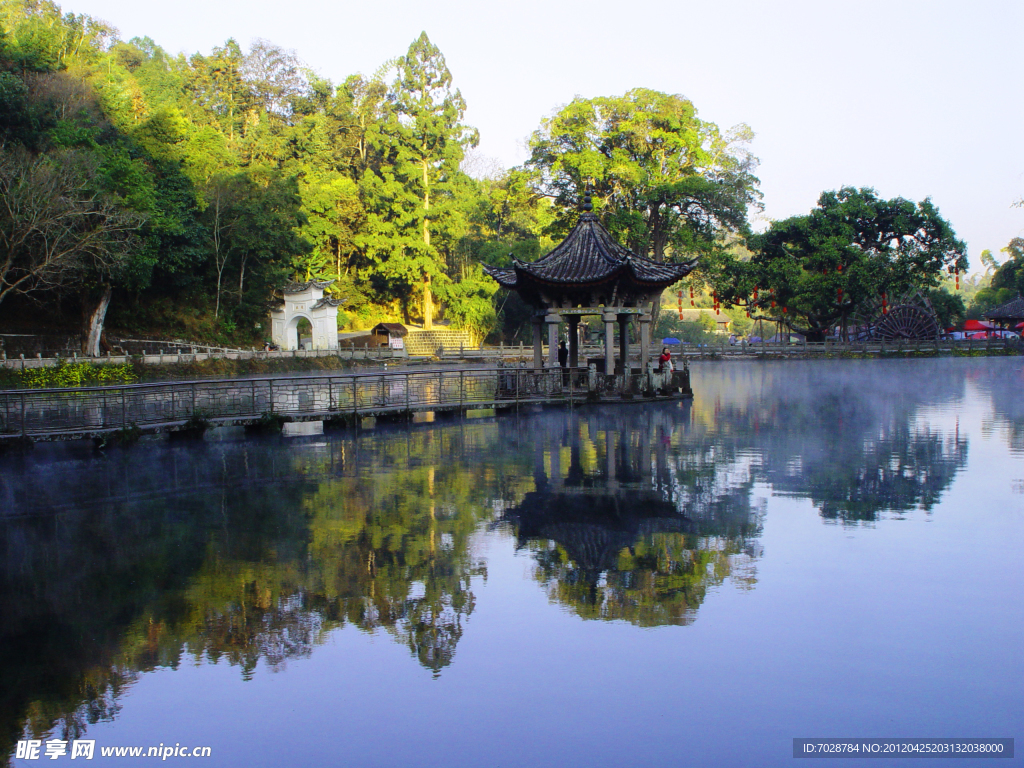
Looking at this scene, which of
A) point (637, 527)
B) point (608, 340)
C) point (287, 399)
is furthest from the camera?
point (608, 340)

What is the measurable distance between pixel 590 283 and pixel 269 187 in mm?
31502

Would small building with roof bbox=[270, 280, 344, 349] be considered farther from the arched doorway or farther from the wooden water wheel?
the wooden water wheel

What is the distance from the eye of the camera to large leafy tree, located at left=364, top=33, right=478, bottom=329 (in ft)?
200

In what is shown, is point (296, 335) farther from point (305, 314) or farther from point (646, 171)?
point (646, 171)

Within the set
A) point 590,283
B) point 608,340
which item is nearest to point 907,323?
point 608,340

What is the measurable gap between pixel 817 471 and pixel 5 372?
94.6ft

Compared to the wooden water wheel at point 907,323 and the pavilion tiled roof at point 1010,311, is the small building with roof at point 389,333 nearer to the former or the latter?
the wooden water wheel at point 907,323

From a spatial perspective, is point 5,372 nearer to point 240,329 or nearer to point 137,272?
point 137,272

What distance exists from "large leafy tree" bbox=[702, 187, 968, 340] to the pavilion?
2934 centimetres

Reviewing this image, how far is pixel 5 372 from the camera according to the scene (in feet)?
98.8

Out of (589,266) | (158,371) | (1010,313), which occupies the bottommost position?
(158,371)

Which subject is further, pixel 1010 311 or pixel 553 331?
pixel 1010 311

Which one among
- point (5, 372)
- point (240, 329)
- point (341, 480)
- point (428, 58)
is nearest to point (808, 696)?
point (341, 480)

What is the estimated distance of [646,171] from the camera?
52.7m
